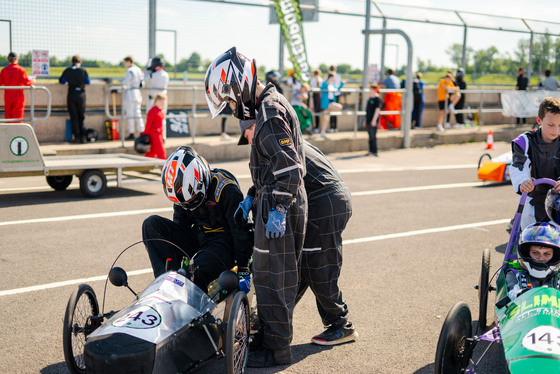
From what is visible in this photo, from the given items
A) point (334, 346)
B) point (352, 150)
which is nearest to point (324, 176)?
point (334, 346)

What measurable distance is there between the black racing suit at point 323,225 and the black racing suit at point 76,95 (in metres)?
10.4

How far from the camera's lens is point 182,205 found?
193 inches

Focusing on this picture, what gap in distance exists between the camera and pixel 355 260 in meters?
7.29

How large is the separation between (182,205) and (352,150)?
13086 mm

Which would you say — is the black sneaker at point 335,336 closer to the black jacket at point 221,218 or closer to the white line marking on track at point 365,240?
the black jacket at point 221,218

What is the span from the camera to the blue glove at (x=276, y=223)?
4230mm

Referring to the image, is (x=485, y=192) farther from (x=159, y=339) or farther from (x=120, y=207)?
(x=159, y=339)

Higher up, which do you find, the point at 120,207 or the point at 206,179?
the point at 206,179

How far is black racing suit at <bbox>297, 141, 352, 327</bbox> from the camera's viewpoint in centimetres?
475

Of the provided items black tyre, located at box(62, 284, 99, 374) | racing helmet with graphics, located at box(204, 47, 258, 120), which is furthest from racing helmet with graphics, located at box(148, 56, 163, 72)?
black tyre, located at box(62, 284, 99, 374)

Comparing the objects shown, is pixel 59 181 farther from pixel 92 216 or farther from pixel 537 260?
pixel 537 260

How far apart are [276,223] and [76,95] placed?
36.2 ft

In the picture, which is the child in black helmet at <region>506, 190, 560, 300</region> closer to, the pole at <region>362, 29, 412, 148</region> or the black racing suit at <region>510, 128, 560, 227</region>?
the black racing suit at <region>510, 128, 560, 227</region>

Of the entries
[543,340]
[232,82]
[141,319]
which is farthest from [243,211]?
[543,340]
